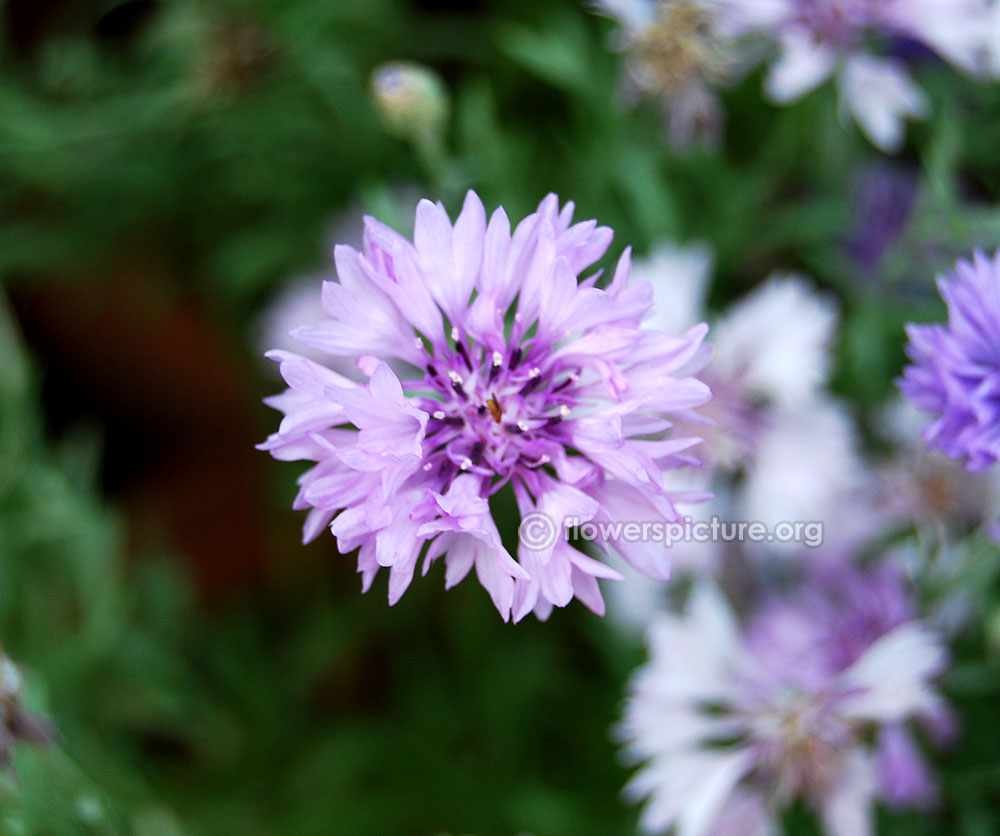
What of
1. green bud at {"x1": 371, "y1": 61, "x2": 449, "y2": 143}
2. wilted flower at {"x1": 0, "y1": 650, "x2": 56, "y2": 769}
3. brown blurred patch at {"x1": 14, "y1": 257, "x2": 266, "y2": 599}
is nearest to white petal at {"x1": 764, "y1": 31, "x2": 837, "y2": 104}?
green bud at {"x1": 371, "y1": 61, "x2": 449, "y2": 143}

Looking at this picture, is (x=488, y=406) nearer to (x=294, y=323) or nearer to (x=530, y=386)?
(x=530, y=386)

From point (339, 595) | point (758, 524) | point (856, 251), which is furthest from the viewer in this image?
point (339, 595)

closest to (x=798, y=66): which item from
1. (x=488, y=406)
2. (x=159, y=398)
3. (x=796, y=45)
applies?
(x=796, y=45)

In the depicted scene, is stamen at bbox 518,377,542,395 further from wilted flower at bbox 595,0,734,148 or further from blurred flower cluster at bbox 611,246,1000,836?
wilted flower at bbox 595,0,734,148

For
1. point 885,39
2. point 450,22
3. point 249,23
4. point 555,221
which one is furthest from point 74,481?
point 885,39

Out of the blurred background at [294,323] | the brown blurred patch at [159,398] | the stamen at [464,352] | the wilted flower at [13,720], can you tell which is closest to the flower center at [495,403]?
the stamen at [464,352]

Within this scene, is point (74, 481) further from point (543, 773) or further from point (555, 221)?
point (555, 221)
